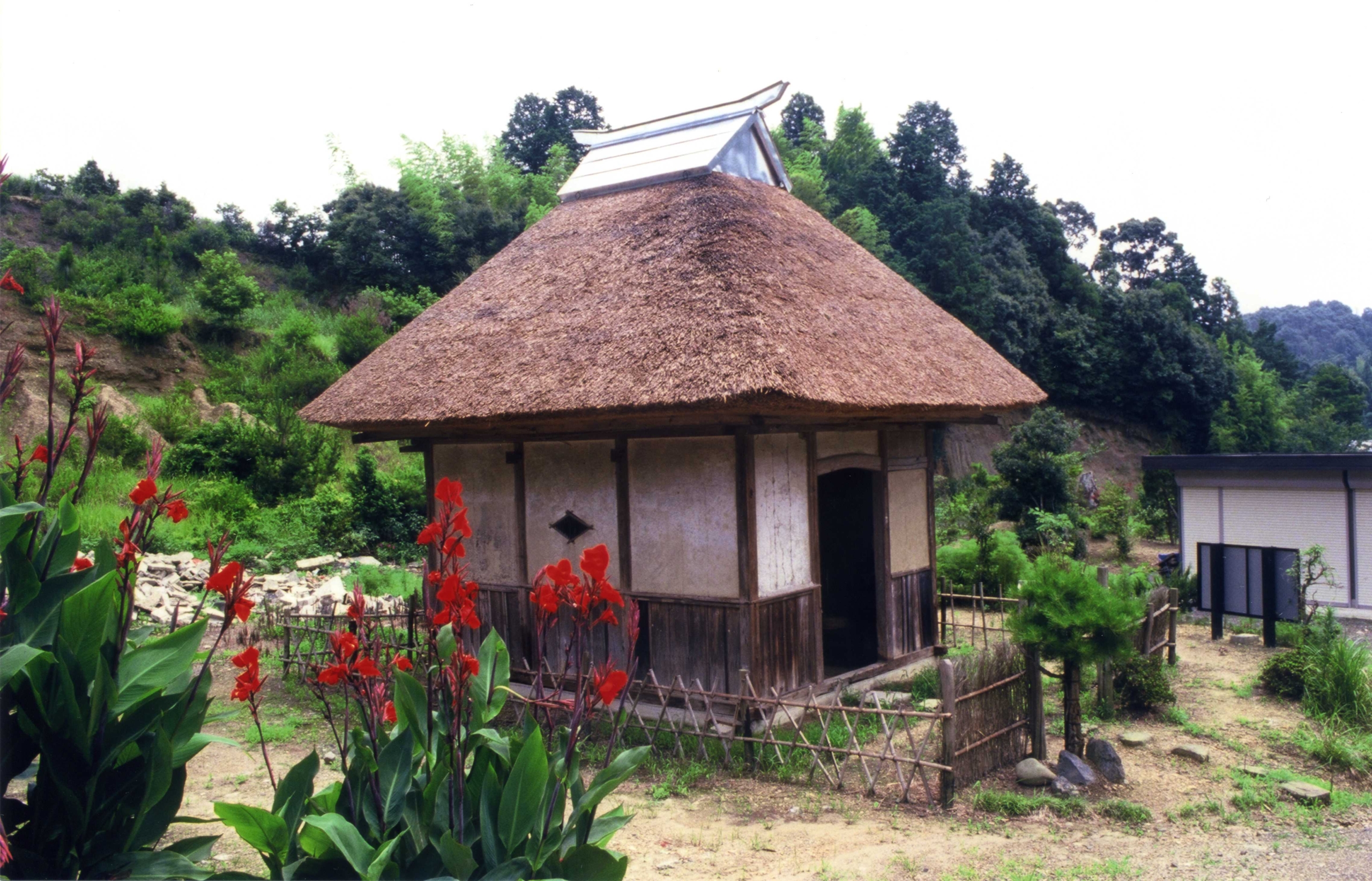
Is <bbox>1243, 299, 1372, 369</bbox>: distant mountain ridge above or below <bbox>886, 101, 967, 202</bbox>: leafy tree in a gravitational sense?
below

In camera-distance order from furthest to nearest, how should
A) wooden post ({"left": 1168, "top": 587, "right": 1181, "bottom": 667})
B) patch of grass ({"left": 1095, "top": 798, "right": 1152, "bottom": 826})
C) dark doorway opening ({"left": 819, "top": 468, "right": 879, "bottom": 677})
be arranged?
1. dark doorway opening ({"left": 819, "top": 468, "right": 879, "bottom": 677})
2. wooden post ({"left": 1168, "top": 587, "right": 1181, "bottom": 667})
3. patch of grass ({"left": 1095, "top": 798, "right": 1152, "bottom": 826})

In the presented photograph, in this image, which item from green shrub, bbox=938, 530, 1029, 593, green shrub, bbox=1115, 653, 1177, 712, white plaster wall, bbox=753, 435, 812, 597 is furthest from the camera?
green shrub, bbox=938, 530, 1029, 593

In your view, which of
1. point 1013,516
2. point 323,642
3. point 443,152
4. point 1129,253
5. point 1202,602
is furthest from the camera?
point 1129,253

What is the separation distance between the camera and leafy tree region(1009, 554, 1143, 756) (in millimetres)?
6242

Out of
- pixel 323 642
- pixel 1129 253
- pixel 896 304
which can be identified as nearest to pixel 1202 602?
pixel 896 304

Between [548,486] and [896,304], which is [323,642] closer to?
[548,486]

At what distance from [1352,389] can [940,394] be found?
3497 cm

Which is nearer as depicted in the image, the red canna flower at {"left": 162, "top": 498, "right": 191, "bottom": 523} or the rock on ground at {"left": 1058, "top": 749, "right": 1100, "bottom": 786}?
the red canna flower at {"left": 162, "top": 498, "right": 191, "bottom": 523}

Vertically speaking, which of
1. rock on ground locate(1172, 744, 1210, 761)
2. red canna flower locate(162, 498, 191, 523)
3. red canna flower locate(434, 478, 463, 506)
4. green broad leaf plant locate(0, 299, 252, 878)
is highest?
red canna flower locate(434, 478, 463, 506)

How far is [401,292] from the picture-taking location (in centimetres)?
2608

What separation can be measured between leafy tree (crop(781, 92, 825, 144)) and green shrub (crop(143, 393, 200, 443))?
25004 millimetres

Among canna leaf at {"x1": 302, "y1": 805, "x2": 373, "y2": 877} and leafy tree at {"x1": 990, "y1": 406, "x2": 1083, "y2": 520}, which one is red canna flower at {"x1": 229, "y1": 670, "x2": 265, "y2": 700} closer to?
canna leaf at {"x1": 302, "y1": 805, "x2": 373, "y2": 877}

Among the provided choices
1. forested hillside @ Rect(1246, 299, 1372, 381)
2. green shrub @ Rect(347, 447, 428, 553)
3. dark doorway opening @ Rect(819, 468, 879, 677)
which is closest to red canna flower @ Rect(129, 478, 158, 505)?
dark doorway opening @ Rect(819, 468, 879, 677)

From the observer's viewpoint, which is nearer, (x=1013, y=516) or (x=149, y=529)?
(x=149, y=529)
